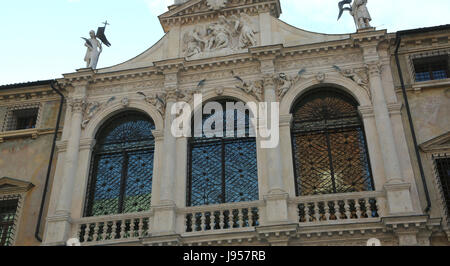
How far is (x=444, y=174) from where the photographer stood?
14383 mm

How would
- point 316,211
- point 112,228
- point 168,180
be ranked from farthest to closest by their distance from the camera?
point 168,180 → point 112,228 → point 316,211

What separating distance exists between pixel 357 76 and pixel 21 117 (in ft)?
37.0

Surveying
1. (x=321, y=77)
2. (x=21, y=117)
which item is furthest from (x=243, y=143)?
(x=21, y=117)

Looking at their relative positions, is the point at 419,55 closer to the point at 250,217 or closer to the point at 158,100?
the point at 250,217

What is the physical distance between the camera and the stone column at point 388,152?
13430 millimetres

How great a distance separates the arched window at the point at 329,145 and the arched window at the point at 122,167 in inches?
175

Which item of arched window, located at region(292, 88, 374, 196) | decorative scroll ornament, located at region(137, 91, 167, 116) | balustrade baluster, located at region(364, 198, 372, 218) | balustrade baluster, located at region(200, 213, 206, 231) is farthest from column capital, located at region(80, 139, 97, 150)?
balustrade baluster, located at region(364, 198, 372, 218)

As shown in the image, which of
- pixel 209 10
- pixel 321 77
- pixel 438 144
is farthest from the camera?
pixel 209 10

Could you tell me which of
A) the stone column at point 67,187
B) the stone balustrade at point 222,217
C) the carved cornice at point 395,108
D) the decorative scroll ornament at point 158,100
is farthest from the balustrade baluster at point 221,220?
the carved cornice at point 395,108

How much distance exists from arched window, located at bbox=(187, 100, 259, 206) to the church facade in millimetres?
34

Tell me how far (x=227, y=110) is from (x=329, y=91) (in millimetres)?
3122

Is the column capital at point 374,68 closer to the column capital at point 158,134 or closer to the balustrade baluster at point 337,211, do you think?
the balustrade baluster at point 337,211

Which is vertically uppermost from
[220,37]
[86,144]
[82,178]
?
[220,37]

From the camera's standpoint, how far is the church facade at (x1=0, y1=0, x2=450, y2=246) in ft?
45.7
